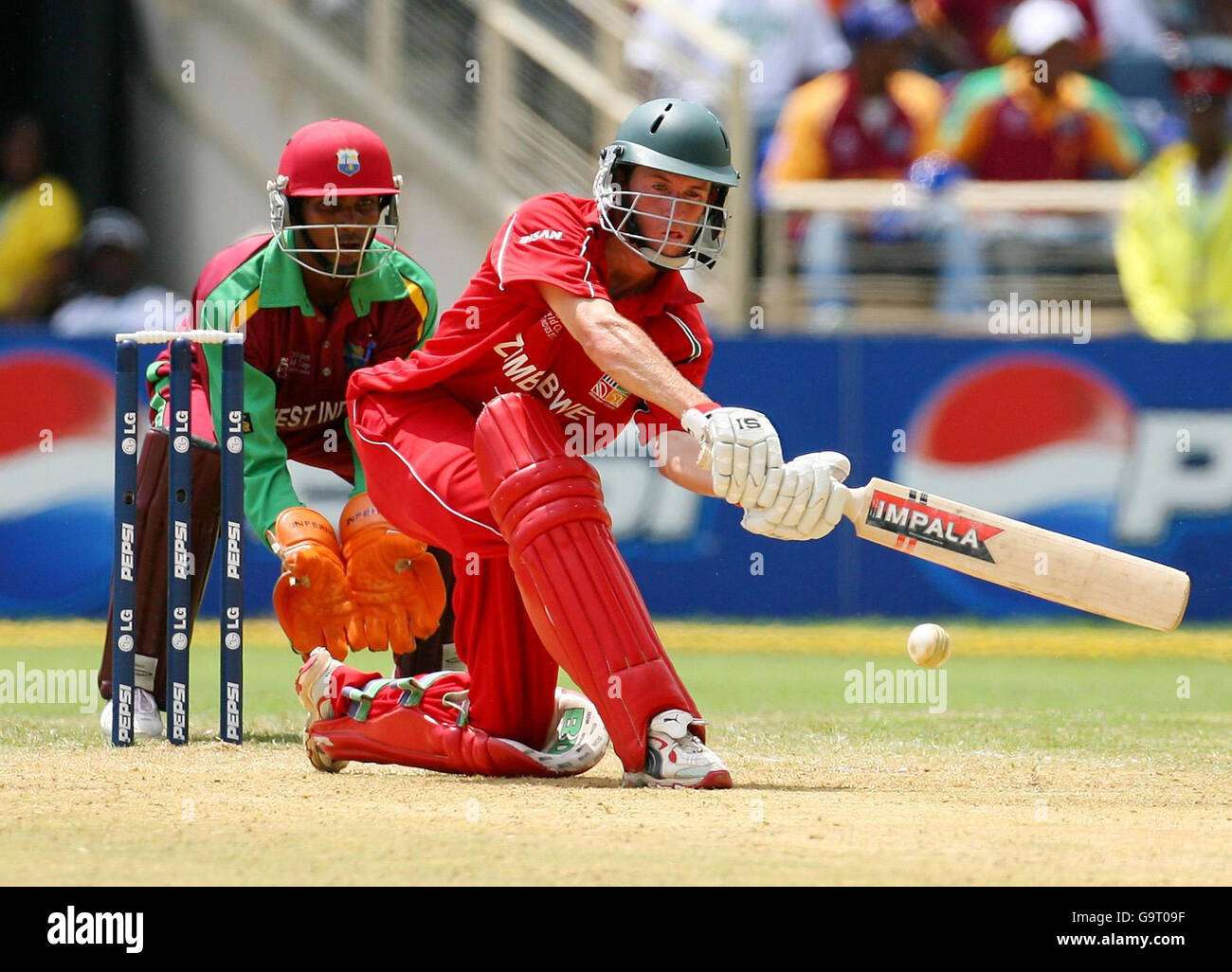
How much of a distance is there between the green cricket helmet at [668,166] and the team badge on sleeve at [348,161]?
4.06 feet

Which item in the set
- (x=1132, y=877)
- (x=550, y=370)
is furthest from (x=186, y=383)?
(x=1132, y=877)

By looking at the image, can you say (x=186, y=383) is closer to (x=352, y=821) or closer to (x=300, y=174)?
(x=300, y=174)

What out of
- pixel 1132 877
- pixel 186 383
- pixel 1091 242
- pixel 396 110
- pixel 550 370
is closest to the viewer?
pixel 1132 877

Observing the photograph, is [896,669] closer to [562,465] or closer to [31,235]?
[562,465]

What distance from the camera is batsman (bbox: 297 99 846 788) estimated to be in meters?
4.73

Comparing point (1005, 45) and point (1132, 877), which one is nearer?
point (1132, 877)

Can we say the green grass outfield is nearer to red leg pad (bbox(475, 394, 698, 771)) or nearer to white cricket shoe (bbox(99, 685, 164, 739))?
white cricket shoe (bbox(99, 685, 164, 739))

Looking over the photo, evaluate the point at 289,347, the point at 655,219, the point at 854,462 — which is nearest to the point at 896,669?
the point at 854,462

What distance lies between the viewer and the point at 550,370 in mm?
5129

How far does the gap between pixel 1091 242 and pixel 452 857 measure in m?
8.07

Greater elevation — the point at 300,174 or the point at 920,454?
the point at 300,174

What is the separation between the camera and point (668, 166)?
4926 mm

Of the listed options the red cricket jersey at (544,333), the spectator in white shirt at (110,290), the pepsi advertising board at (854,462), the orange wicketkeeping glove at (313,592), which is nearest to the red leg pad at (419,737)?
the orange wicketkeeping glove at (313,592)

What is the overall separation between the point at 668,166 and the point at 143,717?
253 cm
